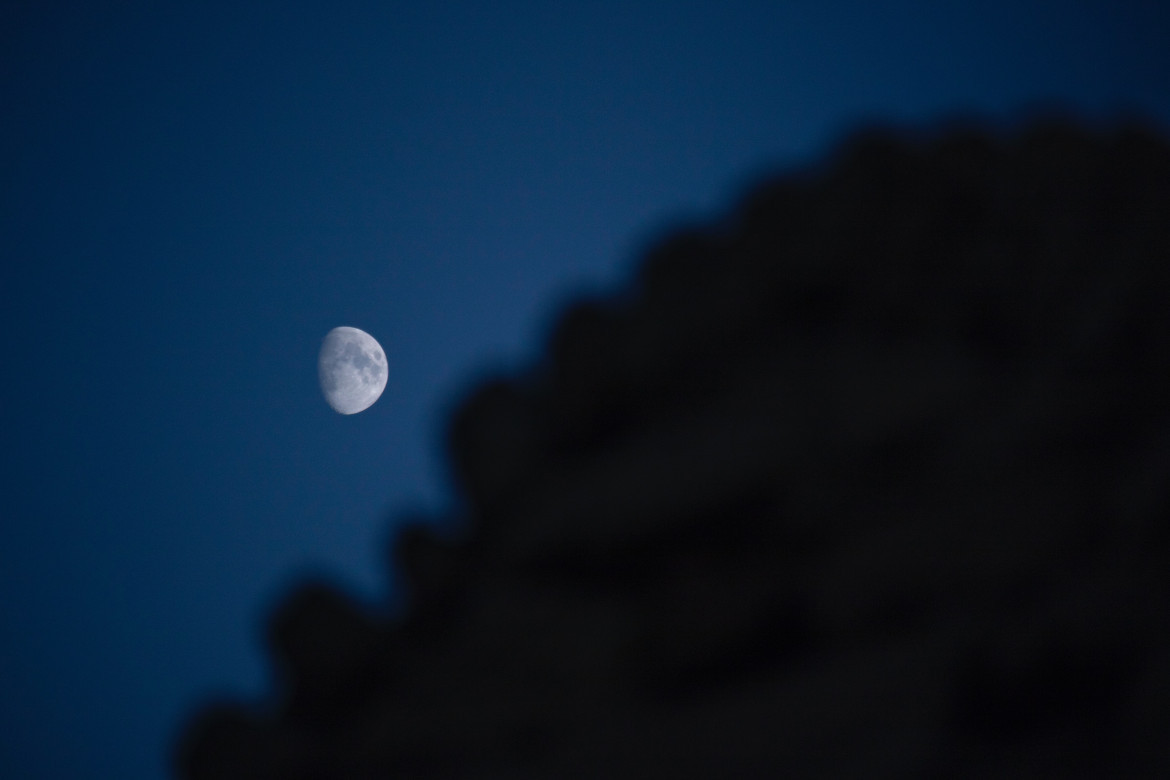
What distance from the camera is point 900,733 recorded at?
11.1 metres

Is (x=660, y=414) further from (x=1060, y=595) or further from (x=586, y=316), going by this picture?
(x=1060, y=595)

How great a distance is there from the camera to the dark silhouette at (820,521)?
1175 centimetres

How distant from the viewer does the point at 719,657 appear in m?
14.2

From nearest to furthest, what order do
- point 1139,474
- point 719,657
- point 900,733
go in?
point 900,733
point 1139,474
point 719,657

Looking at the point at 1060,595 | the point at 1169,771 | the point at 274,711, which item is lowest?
the point at 1169,771

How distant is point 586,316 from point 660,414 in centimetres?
305

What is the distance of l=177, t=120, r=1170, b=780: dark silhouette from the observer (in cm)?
1175

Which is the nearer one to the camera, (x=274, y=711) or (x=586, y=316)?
(x=274, y=711)

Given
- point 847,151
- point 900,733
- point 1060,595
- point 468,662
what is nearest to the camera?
point 900,733

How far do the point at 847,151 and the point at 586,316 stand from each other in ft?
25.2

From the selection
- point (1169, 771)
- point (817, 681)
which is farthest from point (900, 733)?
point (1169, 771)

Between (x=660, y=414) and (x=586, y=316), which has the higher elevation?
(x=586, y=316)

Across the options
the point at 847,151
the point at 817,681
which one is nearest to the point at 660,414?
the point at 817,681

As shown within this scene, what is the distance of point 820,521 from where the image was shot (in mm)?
14289
